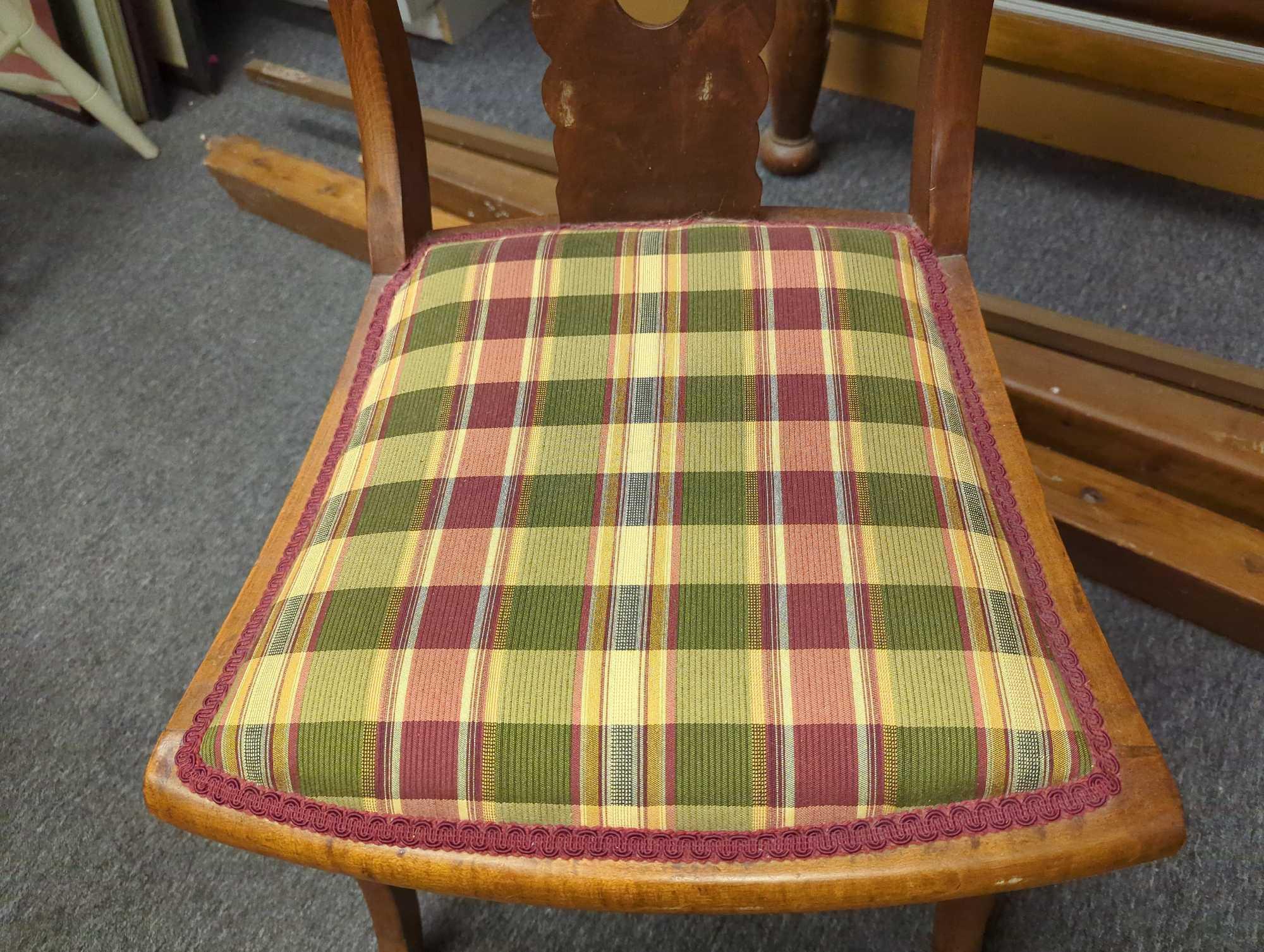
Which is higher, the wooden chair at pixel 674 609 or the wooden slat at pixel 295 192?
the wooden chair at pixel 674 609

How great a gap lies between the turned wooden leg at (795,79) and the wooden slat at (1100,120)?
0.46 feet

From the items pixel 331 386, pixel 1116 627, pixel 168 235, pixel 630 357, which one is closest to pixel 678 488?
pixel 630 357

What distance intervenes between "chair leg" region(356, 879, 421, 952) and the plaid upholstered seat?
259mm

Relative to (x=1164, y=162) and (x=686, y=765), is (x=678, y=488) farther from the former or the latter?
(x=1164, y=162)

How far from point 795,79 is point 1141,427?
57cm

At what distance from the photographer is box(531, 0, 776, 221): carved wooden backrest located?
2.15ft

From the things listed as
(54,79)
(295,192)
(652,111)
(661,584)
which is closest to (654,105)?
(652,111)

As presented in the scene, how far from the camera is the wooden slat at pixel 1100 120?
1.18 metres

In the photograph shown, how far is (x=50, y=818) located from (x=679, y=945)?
2.04ft

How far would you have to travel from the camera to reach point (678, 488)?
0.58 meters

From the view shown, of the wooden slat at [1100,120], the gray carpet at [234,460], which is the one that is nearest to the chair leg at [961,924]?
the gray carpet at [234,460]

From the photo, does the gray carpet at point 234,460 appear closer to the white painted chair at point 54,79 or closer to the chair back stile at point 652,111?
the white painted chair at point 54,79

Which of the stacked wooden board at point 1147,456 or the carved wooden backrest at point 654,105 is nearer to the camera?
the carved wooden backrest at point 654,105

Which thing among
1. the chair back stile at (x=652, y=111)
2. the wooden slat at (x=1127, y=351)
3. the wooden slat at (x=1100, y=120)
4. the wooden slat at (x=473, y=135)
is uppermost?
the chair back stile at (x=652, y=111)
